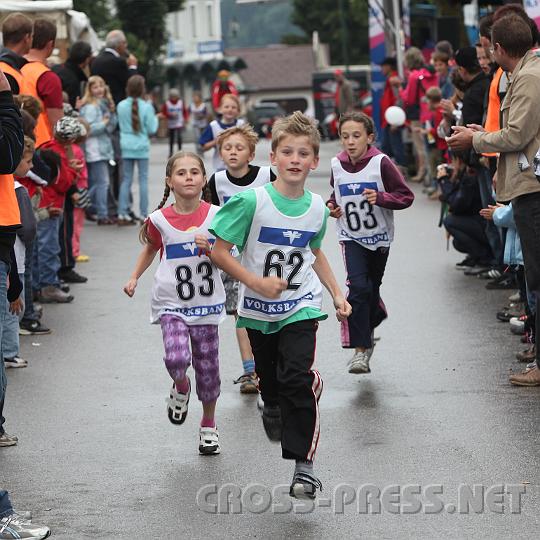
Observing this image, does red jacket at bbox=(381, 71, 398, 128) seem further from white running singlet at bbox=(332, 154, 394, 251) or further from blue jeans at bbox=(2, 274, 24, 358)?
blue jeans at bbox=(2, 274, 24, 358)

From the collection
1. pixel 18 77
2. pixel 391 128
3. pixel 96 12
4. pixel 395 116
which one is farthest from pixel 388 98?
pixel 96 12

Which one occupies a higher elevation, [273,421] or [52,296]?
[273,421]

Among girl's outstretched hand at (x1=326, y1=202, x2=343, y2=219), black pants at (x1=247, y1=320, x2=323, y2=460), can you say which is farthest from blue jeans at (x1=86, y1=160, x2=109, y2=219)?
black pants at (x1=247, y1=320, x2=323, y2=460)

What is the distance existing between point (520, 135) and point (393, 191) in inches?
41.2

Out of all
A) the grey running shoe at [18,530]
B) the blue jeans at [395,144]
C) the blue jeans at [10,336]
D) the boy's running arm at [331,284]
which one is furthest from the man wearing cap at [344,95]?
the grey running shoe at [18,530]

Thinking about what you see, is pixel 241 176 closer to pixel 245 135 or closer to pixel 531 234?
pixel 245 135

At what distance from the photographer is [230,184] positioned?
925 centimetres

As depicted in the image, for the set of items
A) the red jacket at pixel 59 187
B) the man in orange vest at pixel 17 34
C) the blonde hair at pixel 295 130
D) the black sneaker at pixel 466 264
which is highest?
the man in orange vest at pixel 17 34

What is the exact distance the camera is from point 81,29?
2233 centimetres

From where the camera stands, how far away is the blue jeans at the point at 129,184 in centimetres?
1900

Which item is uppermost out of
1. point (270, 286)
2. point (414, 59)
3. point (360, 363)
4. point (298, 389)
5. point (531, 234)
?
point (414, 59)

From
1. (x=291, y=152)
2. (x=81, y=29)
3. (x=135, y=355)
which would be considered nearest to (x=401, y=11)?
(x=81, y=29)

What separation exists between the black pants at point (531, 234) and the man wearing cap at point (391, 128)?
15.3 metres

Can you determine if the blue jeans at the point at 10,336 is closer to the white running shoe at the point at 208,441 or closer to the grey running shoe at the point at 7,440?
the grey running shoe at the point at 7,440
